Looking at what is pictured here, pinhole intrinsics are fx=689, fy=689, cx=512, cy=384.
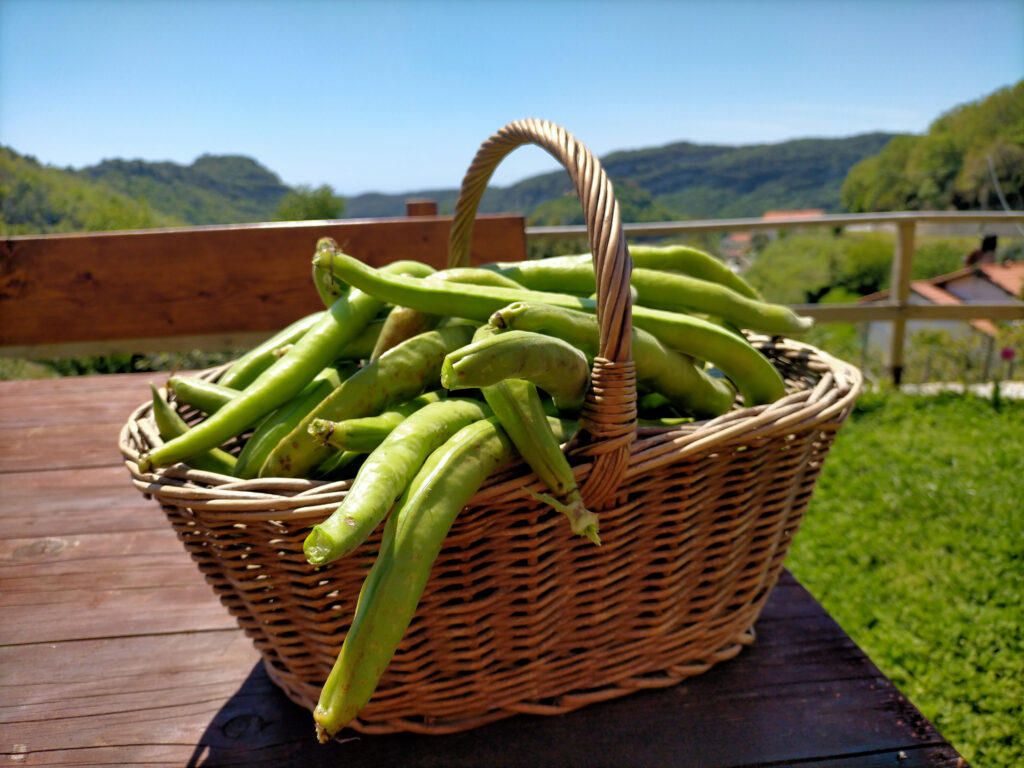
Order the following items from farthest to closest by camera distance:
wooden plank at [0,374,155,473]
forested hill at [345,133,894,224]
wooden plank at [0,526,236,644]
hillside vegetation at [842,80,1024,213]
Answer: forested hill at [345,133,894,224] → hillside vegetation at [842,80,1024,213] → wooden plank at [0,374,155,473] → wooden plank at [0,526,236,644]

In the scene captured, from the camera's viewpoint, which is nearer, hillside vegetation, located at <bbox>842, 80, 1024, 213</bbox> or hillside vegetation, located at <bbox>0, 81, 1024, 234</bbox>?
hillside vegetation, located at <bbox>0, 81, 1024, 234</bbox>

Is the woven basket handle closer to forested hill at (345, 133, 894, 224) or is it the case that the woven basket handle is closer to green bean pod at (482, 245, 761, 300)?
green bean pod at (482, 245, 761, 300)

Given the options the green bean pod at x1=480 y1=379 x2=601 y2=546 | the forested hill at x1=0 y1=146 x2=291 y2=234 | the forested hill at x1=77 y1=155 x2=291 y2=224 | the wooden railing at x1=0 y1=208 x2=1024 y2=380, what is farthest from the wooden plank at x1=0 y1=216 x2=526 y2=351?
the forested hill at x1=0 y1=146 x2=291 y2=234

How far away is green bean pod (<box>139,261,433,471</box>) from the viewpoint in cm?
85

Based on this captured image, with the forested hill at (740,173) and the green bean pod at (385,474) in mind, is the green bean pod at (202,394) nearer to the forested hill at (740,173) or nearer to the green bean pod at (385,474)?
the green bean pod at (385,474)

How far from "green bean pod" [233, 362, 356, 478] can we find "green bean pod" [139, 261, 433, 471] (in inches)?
0.5

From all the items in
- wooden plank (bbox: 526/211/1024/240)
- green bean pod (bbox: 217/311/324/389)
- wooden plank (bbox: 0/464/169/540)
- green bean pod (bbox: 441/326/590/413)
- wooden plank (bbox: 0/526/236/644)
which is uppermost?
wooden plank (bbox: 526/211/1024/240)

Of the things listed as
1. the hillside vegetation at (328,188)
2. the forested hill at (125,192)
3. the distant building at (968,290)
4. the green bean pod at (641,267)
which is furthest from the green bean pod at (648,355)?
the forested hill at (125,192)

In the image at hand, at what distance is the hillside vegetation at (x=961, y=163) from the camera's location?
19.9 ft

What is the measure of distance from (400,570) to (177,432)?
0.48 m

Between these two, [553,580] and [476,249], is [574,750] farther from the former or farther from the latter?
[476,249]

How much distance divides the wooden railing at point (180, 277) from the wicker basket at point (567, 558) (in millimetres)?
1448

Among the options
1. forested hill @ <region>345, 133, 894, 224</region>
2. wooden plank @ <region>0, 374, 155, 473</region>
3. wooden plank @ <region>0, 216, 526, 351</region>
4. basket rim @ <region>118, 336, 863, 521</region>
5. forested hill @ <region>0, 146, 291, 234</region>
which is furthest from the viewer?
forested hill @ <region>345, 133, 894, 224</region>

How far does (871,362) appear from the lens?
5.22 m
